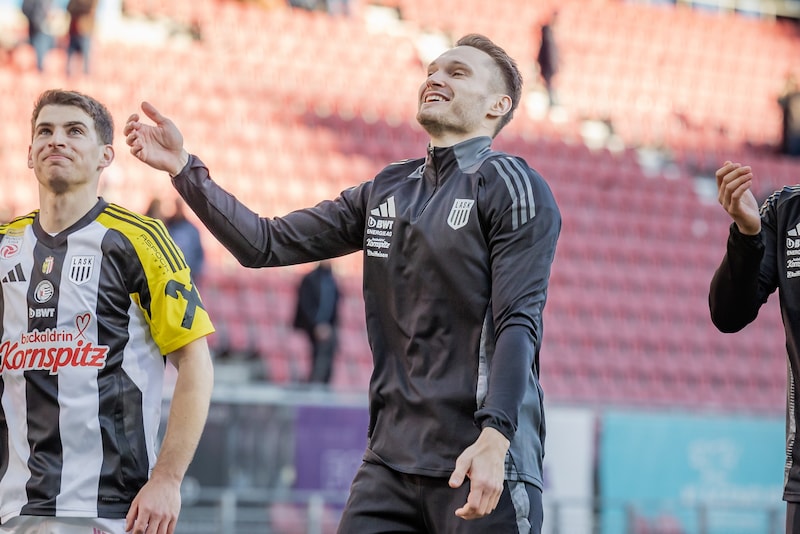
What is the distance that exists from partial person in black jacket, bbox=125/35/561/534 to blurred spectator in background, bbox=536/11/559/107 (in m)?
14.7

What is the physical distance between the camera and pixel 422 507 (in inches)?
136

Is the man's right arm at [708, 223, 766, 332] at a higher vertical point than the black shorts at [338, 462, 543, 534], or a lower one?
higher

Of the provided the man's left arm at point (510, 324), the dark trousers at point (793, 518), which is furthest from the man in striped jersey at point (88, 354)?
the dark trousers at point (793, 518)

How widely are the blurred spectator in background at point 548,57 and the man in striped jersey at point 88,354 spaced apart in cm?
1473

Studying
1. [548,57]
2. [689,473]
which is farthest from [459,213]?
[548,57]

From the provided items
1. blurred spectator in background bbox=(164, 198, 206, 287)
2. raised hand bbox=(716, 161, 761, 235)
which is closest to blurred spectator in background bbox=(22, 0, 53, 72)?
blurred spectator in background bbox=(164, 198, 206, 287)

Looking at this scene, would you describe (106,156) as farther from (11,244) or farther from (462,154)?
(462,154)

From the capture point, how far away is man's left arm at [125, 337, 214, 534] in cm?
361

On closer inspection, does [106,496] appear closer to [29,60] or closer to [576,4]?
[29,60]

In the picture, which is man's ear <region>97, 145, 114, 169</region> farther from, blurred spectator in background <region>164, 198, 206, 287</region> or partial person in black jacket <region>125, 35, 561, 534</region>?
blurred spectator in background <region>164, 198, 206, 287</region>

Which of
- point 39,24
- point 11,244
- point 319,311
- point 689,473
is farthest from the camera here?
point 39,24

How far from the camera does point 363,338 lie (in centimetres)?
1419

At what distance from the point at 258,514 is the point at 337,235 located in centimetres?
517

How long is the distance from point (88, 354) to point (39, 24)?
444 inches
